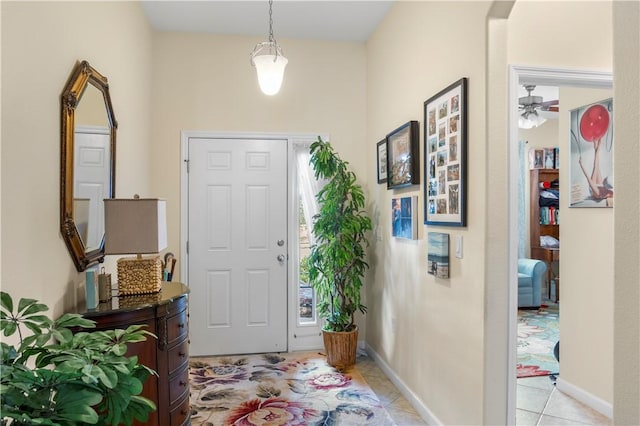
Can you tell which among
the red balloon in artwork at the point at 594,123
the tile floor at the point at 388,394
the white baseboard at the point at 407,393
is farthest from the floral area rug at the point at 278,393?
the red balloon in artwork at the point at 594,123

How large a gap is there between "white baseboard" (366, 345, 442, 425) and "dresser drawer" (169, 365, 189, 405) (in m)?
1.52

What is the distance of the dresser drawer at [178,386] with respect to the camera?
220 centimetres

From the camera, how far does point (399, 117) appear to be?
3203 millimetres

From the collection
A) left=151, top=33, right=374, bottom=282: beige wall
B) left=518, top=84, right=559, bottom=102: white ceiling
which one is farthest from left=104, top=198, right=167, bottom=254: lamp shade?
left=518, top=84, right=559, bottom=102: white ceiling

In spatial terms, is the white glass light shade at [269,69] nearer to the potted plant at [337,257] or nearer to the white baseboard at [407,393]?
the potted plant at [337,257]

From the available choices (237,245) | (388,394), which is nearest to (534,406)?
(388,394)

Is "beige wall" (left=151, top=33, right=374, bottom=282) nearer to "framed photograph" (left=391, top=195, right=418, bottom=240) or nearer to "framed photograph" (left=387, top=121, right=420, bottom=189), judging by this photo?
"framed photograph" (left=387, top=121, right=420, bottom=189)

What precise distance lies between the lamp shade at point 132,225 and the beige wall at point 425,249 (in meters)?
1.66

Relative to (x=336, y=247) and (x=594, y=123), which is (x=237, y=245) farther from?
(x=594, y=123)

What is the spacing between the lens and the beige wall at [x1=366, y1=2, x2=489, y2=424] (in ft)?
6.92

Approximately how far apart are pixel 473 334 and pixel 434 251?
1.88 feet

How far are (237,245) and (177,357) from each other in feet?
5.83

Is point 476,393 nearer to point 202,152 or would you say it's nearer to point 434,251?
point 434,251

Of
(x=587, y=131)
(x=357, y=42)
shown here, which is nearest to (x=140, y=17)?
(x=357, y=42)
